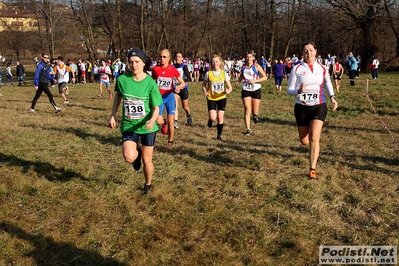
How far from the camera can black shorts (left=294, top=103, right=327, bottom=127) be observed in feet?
18.1

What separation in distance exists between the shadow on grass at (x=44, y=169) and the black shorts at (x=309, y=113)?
3403 millimetres

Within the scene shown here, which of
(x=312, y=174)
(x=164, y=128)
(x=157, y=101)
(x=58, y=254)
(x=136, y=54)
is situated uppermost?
(x=136, y=54)

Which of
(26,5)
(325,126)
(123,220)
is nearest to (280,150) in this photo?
(325,126)

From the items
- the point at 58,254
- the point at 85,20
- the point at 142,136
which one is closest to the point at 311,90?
the point at 142,136

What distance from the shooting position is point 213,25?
4238 cm

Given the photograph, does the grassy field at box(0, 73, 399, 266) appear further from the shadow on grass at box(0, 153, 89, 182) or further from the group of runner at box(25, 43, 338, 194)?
the group of runner at box(25, 43, 338, 194)

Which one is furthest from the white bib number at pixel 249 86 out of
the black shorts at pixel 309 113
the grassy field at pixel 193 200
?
the black shorts at pixel 309 113

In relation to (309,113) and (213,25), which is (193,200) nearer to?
(309,113)

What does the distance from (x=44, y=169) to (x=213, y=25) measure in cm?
3869

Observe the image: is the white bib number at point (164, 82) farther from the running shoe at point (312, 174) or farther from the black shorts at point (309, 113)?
the running shoe at point (312, 174)

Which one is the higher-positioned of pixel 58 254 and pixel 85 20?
pixel 85 20

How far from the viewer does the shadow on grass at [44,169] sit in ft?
18.9

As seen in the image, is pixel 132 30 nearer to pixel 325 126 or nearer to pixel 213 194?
pixel 325 126

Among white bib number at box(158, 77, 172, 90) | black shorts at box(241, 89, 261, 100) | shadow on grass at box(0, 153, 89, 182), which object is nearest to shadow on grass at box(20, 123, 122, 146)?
white bib number at box(158, 77, 172, 90)
